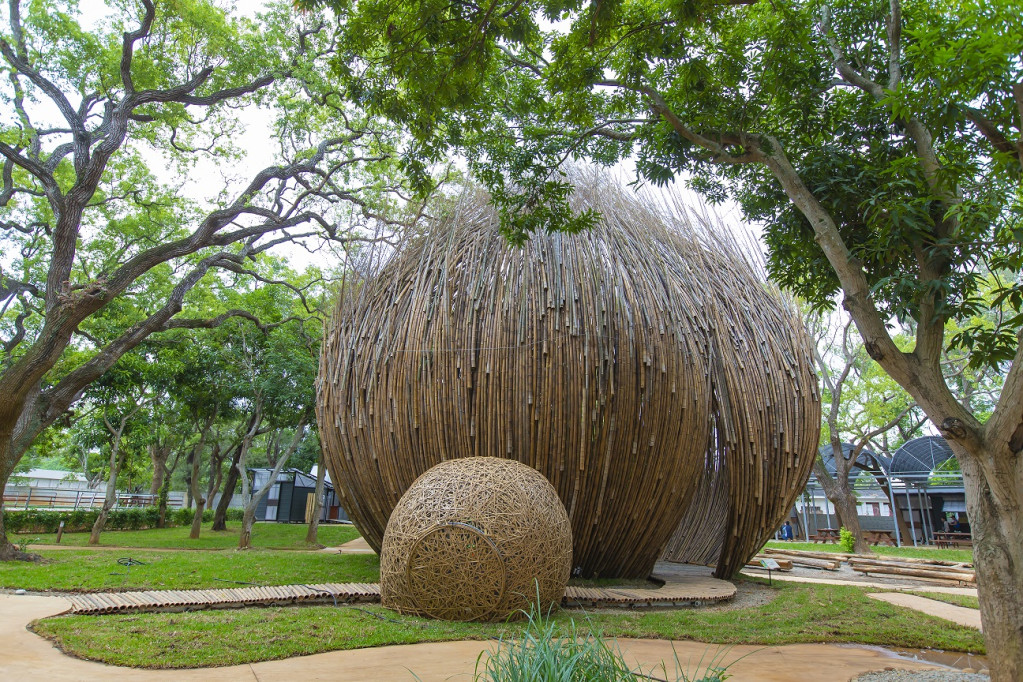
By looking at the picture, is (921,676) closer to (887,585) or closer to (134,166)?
(887,585)

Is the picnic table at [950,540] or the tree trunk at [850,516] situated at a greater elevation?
the tree trunk at [850,516]

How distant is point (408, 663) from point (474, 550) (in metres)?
1.54

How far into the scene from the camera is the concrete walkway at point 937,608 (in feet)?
22.7

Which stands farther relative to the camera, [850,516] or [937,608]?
[850,516]

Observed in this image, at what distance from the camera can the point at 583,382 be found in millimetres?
7438

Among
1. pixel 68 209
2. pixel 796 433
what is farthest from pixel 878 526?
pixel 68 209

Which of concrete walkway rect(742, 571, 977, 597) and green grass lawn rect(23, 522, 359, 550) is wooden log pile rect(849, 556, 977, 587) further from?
green grass lawn rect(23, 522, 359, 550)

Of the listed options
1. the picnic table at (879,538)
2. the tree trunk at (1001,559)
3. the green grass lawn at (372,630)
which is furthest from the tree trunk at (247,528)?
the picnic table at (879,538)

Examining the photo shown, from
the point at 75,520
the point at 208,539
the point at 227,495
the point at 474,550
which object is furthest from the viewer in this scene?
the point at 227,495

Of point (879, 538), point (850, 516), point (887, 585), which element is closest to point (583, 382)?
point (887, 585)

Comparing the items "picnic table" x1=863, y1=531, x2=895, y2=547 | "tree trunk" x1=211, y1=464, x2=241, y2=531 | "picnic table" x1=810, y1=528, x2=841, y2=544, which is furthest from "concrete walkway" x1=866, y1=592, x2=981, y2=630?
"tree trunk" x1=211, y1=464, x2=241, y2=531

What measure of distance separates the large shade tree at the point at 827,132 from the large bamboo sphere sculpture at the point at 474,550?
252 cm

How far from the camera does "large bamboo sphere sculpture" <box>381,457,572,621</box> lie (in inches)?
232

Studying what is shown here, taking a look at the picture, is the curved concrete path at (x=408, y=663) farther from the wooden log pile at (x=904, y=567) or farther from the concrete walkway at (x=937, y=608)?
the wooden log pile at (x=904, y=567)
